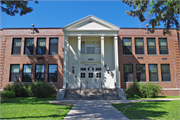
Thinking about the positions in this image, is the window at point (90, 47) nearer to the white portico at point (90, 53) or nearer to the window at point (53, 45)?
the white portico at point (90, 53)

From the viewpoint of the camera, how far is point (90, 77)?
18875 millimetres

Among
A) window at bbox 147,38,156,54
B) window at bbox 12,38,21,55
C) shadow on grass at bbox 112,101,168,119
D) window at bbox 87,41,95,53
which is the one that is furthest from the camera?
window at bbox 12,38,21,55

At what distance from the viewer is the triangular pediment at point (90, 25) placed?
58.3 feet

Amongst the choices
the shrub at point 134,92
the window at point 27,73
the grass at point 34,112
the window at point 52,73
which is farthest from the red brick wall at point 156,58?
the window at point 27,73

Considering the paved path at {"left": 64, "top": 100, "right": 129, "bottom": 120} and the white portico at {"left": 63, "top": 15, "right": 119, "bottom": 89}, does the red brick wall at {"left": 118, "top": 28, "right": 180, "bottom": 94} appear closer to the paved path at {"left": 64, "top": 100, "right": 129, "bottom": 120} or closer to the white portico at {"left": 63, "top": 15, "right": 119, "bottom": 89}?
the white portico at {"left": 63, "top": 15, "right": 119, "bottom": 89}

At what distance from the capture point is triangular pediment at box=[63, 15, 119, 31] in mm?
17781

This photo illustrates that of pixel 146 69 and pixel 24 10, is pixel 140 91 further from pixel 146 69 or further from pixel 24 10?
pixel 24 10

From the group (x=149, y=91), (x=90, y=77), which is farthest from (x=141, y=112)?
(x=90, y=77)

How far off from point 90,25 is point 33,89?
403 inches

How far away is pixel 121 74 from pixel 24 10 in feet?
46.0

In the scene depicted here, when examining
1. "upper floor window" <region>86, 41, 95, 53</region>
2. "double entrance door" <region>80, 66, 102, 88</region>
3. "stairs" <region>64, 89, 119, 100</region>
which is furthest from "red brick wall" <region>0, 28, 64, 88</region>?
"stairs" <region>64, 89, 119, 100</region>

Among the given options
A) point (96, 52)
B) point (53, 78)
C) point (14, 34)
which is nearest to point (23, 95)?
point (53, 78)

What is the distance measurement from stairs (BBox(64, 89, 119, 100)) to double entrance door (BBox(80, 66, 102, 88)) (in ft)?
6.54

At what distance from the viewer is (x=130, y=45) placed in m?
20.1
